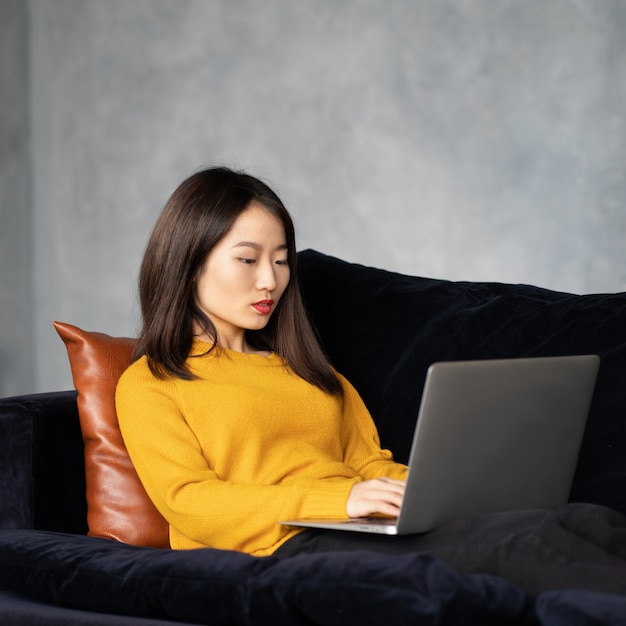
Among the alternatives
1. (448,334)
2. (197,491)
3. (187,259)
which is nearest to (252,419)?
(197,491)

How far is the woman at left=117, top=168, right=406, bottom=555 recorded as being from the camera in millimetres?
1556

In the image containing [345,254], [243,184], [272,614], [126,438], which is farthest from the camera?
[345,254]

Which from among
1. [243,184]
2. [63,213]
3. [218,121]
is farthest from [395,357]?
[63,213]

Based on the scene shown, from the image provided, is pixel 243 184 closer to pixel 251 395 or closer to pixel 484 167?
pixel 251 395

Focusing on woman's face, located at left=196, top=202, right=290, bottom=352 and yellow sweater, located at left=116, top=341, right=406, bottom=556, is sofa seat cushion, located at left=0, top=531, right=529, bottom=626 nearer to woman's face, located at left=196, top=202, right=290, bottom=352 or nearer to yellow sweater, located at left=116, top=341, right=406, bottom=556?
yellow sweater, located at left=116, top=341, right=406, bottom=556

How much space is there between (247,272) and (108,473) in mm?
423

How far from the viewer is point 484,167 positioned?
3.11 meters

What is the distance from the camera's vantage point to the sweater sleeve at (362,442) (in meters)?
1.87

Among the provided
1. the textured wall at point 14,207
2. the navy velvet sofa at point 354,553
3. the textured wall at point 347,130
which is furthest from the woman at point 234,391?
the textured wall at point 14,207

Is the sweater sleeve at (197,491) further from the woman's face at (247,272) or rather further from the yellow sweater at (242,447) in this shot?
the woman's face at (247,272)

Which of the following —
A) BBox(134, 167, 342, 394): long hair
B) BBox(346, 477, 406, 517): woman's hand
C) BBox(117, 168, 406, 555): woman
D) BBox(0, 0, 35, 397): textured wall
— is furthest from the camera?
BBox(0, 0, 35, 397): textured wall

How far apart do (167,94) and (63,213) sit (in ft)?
1.96


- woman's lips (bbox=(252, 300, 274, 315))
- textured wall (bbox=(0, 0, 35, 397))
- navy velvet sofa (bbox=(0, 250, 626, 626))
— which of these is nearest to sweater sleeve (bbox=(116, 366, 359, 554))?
navy velvet sofa (bbox=(0, 250, 626, 626))

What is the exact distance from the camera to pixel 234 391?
1.75 m
